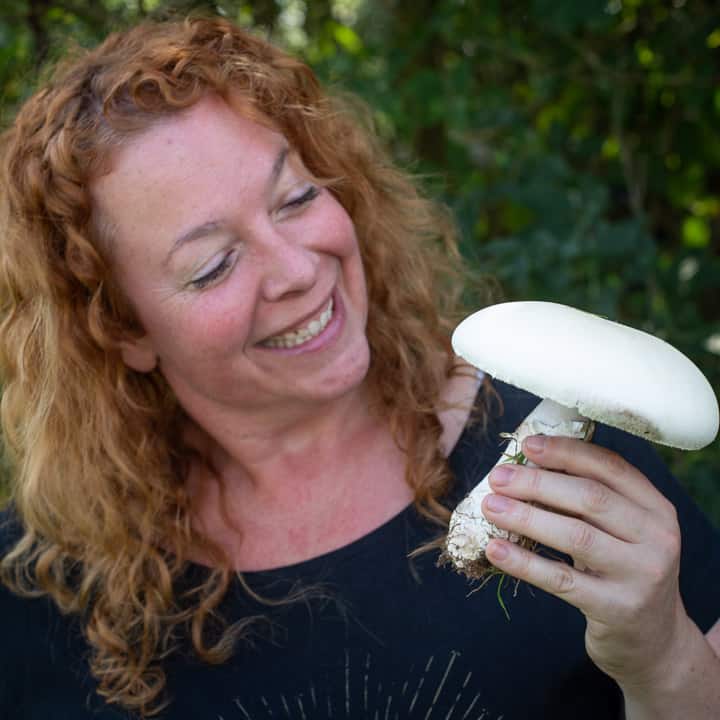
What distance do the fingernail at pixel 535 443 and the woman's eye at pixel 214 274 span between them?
71 centimetres

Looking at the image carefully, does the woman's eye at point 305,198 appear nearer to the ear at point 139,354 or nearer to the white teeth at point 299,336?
the white teeth at point 299,336

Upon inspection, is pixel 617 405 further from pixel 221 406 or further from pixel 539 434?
pixel 221 406

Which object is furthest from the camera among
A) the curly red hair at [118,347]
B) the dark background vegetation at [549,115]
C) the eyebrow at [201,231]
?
the dark background vegetation at [549,115]

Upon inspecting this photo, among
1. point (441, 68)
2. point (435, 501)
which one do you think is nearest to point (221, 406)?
point (435, 501)

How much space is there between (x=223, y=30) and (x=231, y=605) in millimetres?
1228

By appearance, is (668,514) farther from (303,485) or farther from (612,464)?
(303,485)

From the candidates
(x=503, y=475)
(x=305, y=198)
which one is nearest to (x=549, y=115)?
(x=305, y=198)

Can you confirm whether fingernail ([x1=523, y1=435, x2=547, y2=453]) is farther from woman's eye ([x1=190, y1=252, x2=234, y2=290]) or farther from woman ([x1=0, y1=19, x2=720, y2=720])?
woman's eye ([x1=190, y1=252, x2=234, y2=290])

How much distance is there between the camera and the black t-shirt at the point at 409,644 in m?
1.66

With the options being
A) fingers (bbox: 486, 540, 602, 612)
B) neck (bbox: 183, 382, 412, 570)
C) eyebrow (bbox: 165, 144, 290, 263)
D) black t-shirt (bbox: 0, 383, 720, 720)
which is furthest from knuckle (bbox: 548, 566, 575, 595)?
eyebrow (bbox: 165, 144, 290, 263)

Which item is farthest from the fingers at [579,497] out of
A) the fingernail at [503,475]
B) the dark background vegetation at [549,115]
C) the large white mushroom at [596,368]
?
the dark background vegetation at [549,115]

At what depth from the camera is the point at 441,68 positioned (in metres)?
3.33

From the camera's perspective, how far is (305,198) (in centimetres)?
173

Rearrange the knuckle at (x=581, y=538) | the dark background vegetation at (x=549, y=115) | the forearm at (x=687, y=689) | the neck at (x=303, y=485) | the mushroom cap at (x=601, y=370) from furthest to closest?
1. the dark background vegetation at (x=549, y=115)
2. the neck at (x=303, y=485)
3. the forearm at (x=687, y=689)
4. the knuckle at (x=581, y=538)
5. the mushroom cap at (x=601, y=370)
